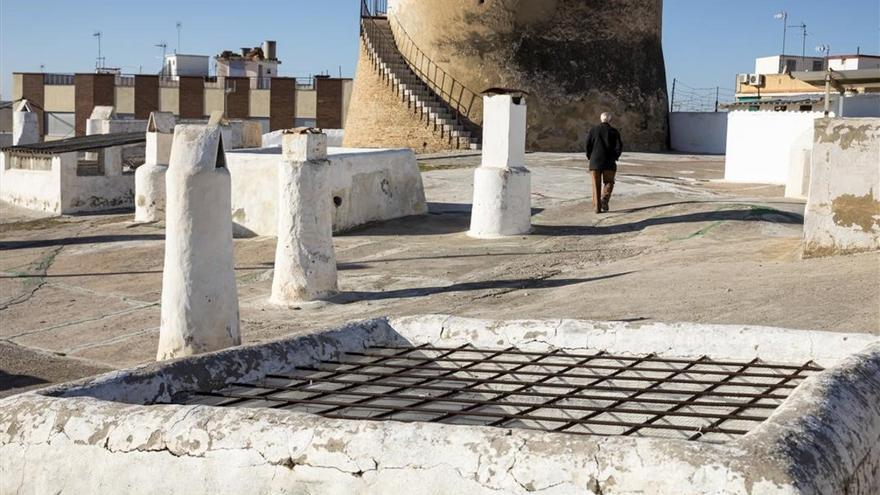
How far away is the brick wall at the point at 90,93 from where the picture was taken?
196 ft

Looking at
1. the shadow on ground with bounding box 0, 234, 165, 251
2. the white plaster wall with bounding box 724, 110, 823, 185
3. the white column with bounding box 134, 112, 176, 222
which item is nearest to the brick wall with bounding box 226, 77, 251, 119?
the white column with bounding box 134, 112, 176, 222

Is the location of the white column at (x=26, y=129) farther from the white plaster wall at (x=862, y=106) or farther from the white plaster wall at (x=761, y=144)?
the white plaster wall at (x=862, y=106)

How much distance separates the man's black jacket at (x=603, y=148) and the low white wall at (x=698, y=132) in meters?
14.6

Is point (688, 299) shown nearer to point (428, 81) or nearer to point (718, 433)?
point (718, 433)

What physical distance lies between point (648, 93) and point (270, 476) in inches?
1145

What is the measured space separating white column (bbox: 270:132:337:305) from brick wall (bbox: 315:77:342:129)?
157ft

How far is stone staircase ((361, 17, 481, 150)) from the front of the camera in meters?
29.2

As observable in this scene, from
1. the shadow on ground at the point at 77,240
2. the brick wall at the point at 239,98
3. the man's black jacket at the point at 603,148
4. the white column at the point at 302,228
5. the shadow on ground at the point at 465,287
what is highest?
the brick wall at the point at 239,98

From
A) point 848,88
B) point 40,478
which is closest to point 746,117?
point 848,88

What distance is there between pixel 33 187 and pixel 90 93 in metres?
38.5

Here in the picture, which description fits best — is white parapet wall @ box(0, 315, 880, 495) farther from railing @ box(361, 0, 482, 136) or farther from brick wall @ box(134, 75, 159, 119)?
brick wall @ box(134, 75, 159, 119)

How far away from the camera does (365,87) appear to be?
3167cm

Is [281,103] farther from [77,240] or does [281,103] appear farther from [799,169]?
[799,169]

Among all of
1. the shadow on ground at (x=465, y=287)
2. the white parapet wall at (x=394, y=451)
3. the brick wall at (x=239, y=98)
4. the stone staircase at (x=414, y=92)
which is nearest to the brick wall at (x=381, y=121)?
the stone staircase at (x=414, y=92)
